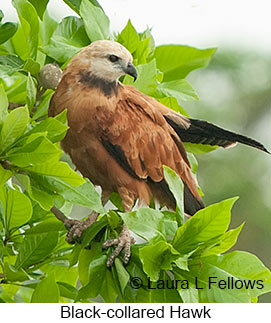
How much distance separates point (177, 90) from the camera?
0.72 metres

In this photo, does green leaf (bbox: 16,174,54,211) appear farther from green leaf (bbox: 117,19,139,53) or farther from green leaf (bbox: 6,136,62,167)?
green leaf (bbox: 117,19,139,53)

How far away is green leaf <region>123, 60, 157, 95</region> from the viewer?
27.0 inches

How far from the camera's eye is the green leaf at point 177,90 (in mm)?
716

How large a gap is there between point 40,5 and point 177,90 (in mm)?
207

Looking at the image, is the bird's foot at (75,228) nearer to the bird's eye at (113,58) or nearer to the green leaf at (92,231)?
the green leaf at (92,231)

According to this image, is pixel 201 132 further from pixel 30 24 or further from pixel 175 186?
pixel 30 24

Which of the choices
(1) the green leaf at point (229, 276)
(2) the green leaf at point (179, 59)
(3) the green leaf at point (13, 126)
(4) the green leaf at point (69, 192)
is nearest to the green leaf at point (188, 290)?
(1) the green leaf at point (229, 276)

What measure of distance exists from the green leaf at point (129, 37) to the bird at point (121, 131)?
0.20ft

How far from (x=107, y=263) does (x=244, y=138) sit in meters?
0.22

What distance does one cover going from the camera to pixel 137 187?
679mm

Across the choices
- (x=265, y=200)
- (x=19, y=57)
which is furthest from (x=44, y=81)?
(x=265, y=200)

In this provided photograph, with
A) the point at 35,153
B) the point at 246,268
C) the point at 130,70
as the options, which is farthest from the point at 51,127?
the point at 246,268

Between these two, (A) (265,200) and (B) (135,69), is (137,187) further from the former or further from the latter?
(A) (265,200)

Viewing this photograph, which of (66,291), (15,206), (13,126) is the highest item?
(13,126)
